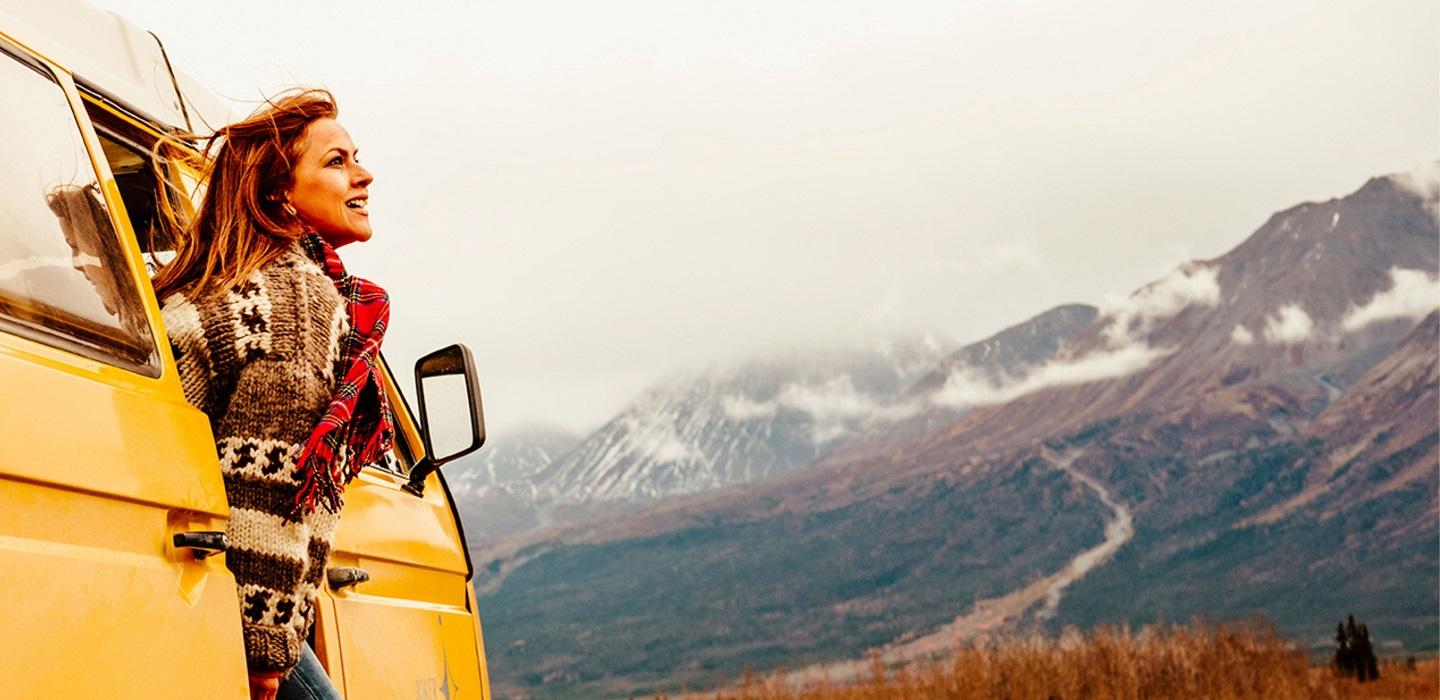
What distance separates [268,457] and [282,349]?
17cm

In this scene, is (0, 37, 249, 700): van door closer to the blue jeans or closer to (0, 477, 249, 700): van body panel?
(0, 477, 249, 700): van body panel

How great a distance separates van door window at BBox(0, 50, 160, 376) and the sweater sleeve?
0.13 meters

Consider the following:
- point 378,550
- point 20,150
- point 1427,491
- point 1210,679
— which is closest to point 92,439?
point 20,150

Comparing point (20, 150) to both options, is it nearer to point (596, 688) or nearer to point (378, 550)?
point (378, 550)

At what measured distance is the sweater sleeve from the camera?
2.28 m

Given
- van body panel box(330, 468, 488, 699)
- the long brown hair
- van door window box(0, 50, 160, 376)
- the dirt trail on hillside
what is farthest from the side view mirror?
the dirt trail on hillside

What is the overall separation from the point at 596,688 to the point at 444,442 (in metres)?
171

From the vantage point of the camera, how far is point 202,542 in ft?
7.11

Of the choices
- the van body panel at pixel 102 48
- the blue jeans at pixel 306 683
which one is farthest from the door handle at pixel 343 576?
the van body panel at pixel 102 48

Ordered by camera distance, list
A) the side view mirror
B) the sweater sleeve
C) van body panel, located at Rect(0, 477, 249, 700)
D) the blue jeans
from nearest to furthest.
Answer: van body panel, located at Rect(0, 477, 249, 700) < the sweater sleeve < the blue jeans < the side view mirror

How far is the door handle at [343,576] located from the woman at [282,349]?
58 cm

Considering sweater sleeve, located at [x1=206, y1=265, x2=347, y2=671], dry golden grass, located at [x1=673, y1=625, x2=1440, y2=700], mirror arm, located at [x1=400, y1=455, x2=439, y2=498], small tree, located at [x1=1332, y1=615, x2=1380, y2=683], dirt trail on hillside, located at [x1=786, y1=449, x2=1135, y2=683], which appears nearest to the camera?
sweater sleeve, located at [x1=206, y1=265, x2=347, y2=671]

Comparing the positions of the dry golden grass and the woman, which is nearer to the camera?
the woman

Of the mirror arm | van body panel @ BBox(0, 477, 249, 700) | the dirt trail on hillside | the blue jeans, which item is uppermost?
the mirror arm
